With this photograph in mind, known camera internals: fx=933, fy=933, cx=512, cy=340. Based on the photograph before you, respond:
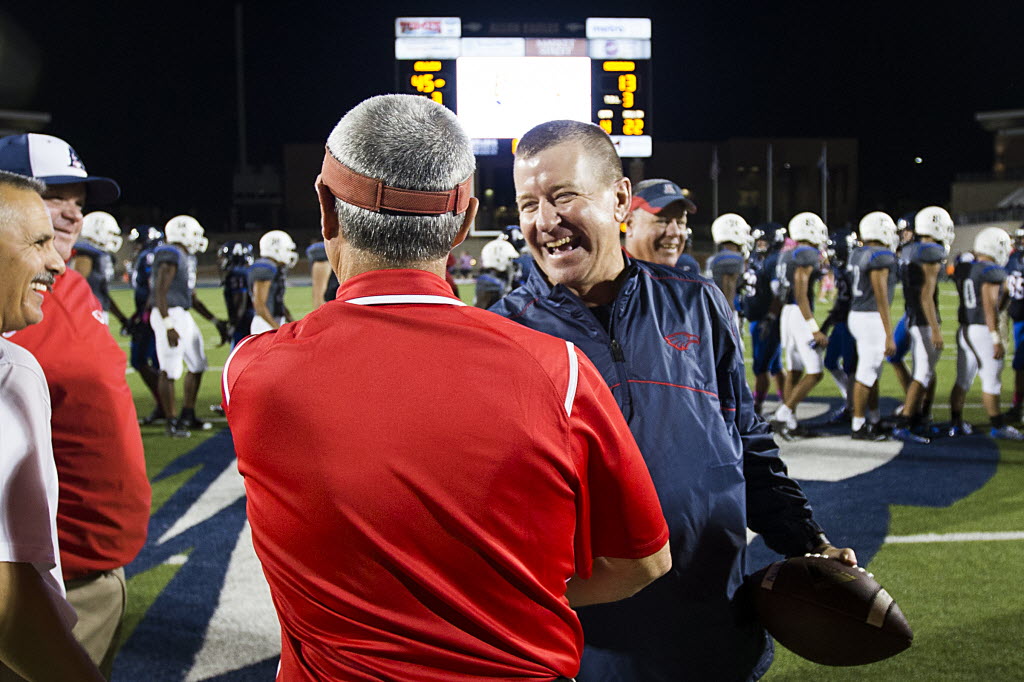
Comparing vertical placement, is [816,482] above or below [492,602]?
below

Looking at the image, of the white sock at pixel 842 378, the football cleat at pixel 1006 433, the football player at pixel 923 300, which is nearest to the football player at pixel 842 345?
the white sock at pixel 842 378

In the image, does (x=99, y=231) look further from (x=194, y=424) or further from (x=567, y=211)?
(x=567, y=211)

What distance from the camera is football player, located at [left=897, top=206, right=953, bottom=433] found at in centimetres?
852

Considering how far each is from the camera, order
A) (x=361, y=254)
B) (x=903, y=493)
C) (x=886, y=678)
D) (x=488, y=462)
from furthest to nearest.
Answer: (x=903, y=493)
(x=886, y=678)
(x=361, y=254)
(x=488, y=462)

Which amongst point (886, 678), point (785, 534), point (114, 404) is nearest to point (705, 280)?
point (785, 534)

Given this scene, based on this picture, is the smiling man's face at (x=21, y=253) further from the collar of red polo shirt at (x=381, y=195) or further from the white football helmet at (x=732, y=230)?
the white football helmet at (x=732, y=230)

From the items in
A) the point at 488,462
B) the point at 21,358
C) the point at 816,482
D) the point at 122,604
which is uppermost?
the point at 21,358

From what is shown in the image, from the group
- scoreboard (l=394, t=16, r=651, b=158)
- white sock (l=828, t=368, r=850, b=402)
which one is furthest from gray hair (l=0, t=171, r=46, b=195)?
scoreboard (l=394, t=16, r=651, b=158)

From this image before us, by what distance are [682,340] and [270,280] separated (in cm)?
808

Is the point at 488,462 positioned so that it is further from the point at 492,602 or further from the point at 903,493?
the point at 903,493

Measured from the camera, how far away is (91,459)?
261 centimetres

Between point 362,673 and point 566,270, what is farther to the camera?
point 566,270

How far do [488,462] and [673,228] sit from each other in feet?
13.3

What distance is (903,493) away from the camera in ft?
22.0
